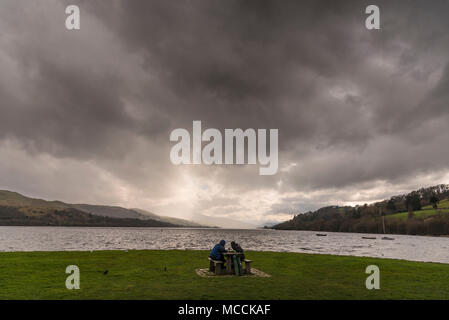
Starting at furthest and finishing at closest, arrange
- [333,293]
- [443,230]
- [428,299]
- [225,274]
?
1. [443,230]
2. [225,274]
3. [333,293]
4. [428,299]

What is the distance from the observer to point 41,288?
577 inches

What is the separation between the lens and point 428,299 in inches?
528

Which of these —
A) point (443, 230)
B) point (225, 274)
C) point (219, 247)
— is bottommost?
point (443, 230)

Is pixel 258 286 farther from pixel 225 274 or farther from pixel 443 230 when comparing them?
pixel 443 230

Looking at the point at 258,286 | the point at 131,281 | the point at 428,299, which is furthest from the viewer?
the point at 131,281

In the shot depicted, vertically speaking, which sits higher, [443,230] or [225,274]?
[225,274]

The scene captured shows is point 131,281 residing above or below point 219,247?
below

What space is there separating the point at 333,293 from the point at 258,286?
374 centimetres
